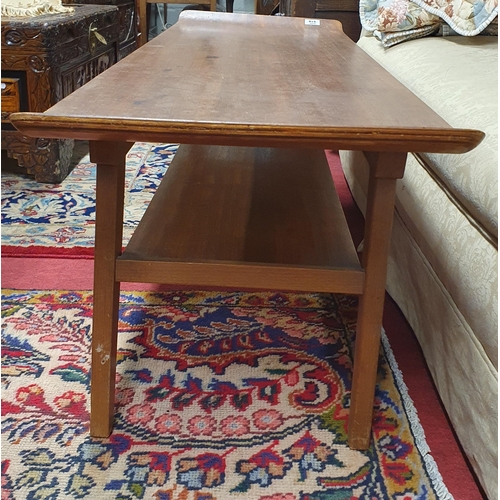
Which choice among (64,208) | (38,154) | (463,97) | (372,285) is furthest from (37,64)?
(372,285)

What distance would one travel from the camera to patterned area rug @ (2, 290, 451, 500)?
2.34 feet

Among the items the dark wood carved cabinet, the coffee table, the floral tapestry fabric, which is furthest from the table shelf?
the dark wood carved cabinet

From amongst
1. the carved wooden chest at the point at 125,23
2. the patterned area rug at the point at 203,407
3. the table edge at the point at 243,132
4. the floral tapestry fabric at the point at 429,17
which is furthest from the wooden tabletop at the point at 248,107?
the carved wooden chest at the point at 125,23

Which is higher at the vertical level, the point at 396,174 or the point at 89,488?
the point at 396,174

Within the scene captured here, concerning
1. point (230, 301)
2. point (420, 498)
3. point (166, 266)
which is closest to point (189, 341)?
point (230, 301)

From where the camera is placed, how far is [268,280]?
29.0 inches

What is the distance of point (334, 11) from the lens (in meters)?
2.20

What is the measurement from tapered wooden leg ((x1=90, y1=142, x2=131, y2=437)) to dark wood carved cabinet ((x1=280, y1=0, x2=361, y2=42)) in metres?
1.70

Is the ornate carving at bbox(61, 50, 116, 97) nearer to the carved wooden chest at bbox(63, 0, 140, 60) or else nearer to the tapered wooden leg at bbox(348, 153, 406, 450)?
the carved wooden chest at bbox(63, 0, 140, 60)

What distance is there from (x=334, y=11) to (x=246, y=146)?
1768 millimetres

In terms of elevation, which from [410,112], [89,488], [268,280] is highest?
[410,112]

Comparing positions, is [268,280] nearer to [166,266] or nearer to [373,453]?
[166,266]

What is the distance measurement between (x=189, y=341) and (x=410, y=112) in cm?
56

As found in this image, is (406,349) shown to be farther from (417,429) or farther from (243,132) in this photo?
(243,132)
